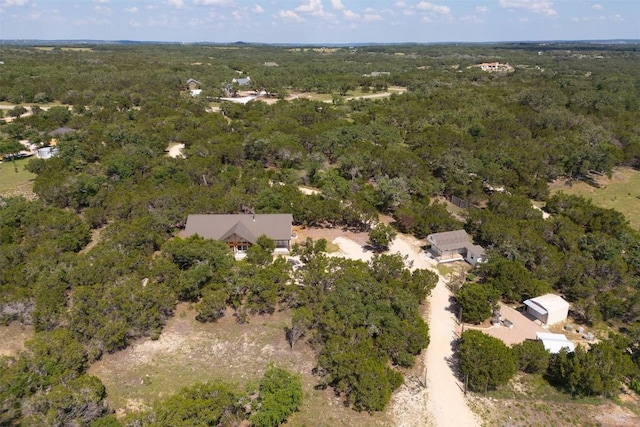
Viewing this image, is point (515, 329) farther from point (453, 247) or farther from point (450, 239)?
point (450, 239)

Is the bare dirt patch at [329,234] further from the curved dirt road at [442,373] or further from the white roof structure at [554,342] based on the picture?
the white roof structure at [554,342]


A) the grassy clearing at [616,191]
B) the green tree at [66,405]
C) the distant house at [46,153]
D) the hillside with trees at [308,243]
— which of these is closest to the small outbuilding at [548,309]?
the hillside with trees at [308,243]

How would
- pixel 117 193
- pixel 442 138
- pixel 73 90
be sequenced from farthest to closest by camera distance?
pixel 73 90
pixel 442 138
pixel 117 193

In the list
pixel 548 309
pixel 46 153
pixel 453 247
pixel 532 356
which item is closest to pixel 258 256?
pixel 453 247

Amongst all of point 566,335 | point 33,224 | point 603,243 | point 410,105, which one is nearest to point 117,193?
point 33,224

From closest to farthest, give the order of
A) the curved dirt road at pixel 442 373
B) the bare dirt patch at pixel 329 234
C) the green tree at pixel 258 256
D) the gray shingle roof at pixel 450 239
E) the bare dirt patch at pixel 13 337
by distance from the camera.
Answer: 1. the curved dirt road at pixel 442 373
2. the bare dirt patch at pixel 13 337
3. the green tree at pixel 258 256
4. the gray shingle roof at pixel 450 239
5. the bare dirt patch at pixel 329 234

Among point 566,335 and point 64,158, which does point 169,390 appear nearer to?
point 566,335

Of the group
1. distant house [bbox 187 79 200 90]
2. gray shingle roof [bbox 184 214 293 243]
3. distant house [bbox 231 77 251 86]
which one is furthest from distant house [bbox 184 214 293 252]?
distant house [bbox 187 79 200 90]
